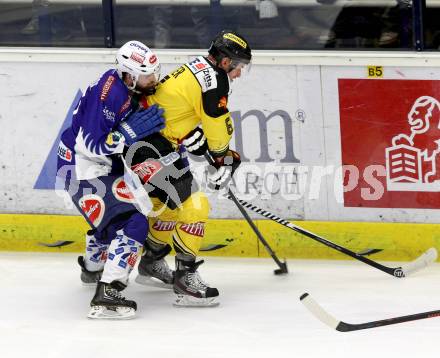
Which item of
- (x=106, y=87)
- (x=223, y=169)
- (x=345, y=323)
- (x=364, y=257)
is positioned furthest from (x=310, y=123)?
(x=345, y=323)

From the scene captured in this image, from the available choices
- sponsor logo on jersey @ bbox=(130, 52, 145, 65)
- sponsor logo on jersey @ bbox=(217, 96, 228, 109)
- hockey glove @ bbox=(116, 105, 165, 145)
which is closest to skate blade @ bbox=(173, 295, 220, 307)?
hockey glove @ bbox=(116, 105, 165, 145)

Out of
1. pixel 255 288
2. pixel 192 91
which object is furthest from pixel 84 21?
pixel 255 288

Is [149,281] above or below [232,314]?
above

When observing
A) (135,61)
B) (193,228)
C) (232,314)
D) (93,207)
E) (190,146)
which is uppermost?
(135,61)

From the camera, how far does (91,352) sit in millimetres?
4621

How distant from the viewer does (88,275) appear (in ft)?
18.6

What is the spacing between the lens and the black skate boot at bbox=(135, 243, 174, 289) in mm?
5629

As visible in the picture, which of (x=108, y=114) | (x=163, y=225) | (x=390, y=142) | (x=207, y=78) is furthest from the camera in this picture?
(x=390, y=142)

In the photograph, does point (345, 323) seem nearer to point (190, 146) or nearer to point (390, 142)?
point (190, 146)

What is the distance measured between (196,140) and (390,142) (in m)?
1.27

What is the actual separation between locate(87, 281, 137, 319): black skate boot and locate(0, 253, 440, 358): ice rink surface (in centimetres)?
5

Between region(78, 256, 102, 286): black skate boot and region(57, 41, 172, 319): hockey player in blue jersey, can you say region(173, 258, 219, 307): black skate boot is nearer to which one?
region(57, 41, 172, 319): hockey player in blue jersey

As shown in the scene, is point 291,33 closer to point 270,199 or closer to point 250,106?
point 250,106

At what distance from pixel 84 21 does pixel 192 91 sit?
1388 millimetres
